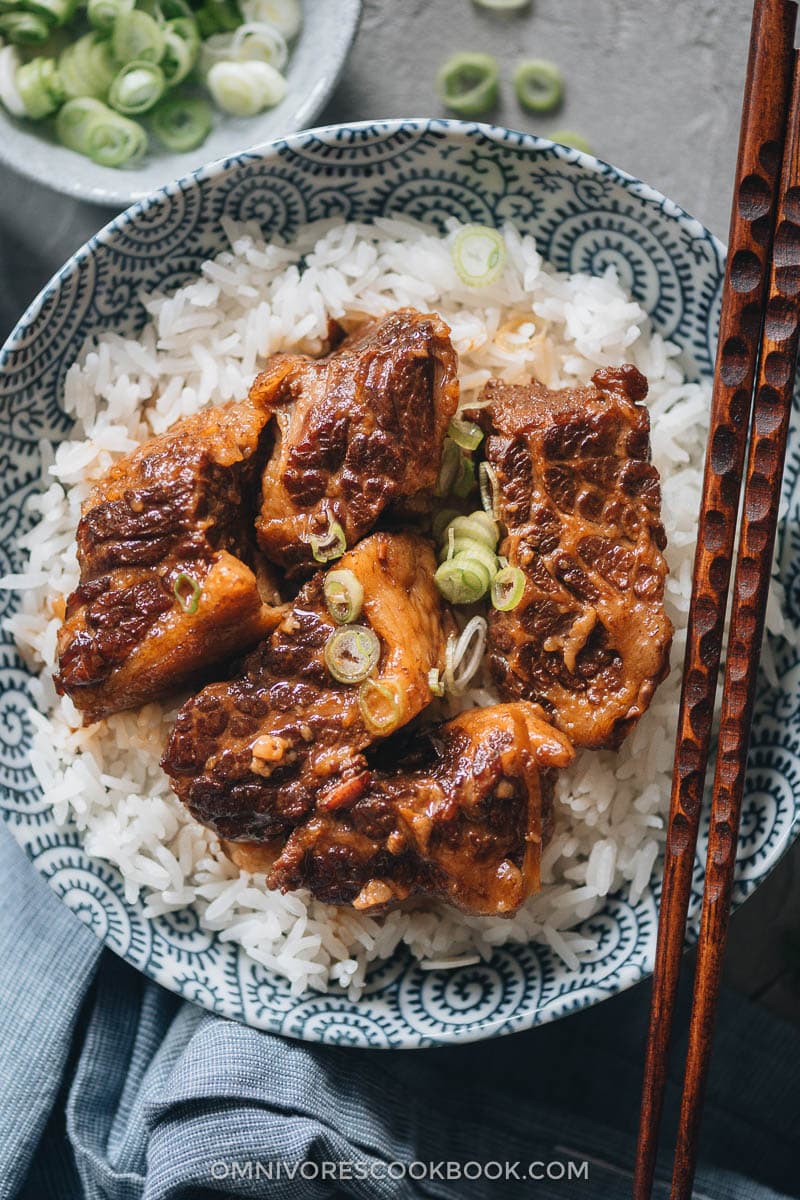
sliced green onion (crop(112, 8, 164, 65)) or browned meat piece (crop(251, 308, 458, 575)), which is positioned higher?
sliced green onion (crop(112, 8, 164, 65))

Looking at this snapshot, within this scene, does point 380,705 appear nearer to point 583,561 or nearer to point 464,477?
point 583,561

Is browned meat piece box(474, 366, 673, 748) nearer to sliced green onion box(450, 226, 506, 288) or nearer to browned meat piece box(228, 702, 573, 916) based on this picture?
browned meat piece box(228, 702, 573, 916)

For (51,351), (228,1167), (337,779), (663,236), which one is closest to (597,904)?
(337,779)

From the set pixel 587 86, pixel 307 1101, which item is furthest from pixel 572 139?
pixel 307 1101

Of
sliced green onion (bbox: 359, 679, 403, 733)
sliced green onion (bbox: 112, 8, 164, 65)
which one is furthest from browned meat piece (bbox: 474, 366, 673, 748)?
sliced green onion (bbox: 112, 8, 164, 65)

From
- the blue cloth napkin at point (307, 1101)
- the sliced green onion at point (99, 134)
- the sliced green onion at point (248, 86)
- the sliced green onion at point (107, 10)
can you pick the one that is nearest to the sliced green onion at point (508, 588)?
the blue cloth napkin at point (307, 1101)

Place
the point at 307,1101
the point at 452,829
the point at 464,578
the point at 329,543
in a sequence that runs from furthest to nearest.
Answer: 1. the point at 307,1101
2. the point at 464,578
3. the point at 329,543
4. the point at 452,829
